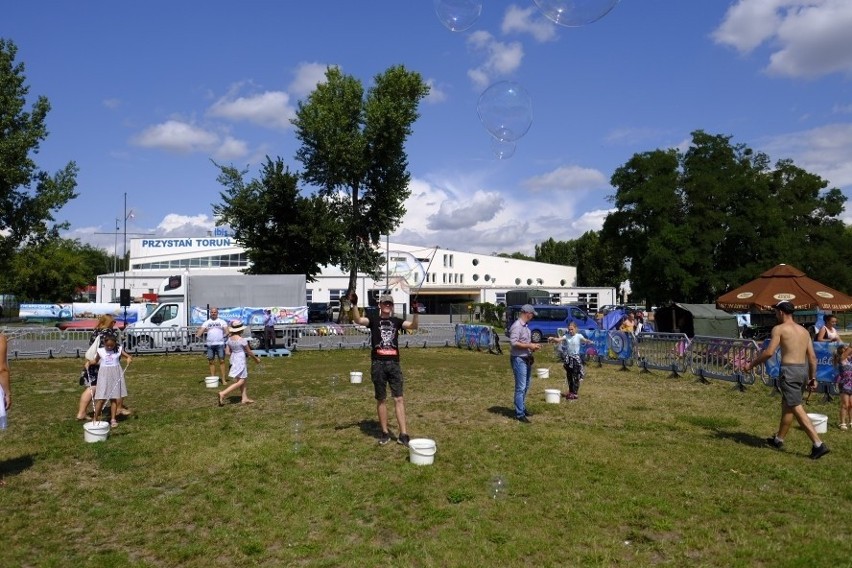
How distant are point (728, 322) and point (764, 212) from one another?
17.3 metres

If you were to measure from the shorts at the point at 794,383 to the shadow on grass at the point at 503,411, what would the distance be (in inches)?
170

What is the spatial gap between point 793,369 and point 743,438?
1564mm

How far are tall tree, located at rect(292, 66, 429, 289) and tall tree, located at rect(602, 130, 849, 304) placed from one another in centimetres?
1638

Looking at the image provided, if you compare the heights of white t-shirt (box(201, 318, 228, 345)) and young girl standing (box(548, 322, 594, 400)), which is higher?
white t-shirt (box(201, 318, 228, 345))

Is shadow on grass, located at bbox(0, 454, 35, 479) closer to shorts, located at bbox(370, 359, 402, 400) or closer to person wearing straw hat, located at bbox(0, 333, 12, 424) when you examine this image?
person wearing straw hat, located at bbox(0, 333, 12, 424)

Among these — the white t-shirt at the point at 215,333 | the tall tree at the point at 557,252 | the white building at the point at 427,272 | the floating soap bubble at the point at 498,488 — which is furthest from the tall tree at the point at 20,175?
the tall tree at the point at 557,252

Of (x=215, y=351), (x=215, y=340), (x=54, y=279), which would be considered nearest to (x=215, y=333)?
(x=215, y=340)

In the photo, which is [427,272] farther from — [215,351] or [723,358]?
[723,358]

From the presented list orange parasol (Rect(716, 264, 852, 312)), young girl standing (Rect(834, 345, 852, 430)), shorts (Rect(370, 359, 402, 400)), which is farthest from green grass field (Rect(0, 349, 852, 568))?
orange parasol (Rect(716, 264, 852, 312))

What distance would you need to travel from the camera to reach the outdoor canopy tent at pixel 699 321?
29.9 metres

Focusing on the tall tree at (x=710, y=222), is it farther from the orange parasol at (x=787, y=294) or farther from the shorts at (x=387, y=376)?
the shorts at (x=387, y=376)

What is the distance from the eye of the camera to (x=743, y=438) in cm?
967

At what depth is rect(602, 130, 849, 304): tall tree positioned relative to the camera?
4397 cm

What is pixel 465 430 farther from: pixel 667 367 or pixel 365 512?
pixel 667 367
